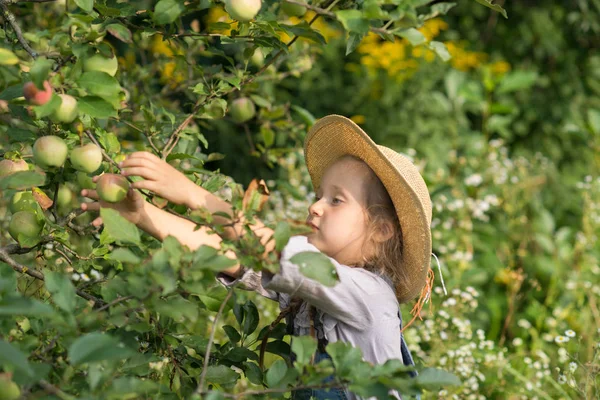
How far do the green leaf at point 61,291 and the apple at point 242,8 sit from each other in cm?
49

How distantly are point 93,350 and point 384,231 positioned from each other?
0.75 metres

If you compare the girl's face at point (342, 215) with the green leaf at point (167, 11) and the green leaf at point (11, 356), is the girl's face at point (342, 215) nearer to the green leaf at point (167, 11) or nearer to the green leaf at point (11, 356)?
the green leaf at point (167, 11)

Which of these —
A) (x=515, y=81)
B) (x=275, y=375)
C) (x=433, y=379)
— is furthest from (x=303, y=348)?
(x=515, y=81)

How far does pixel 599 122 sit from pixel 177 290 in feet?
9.21

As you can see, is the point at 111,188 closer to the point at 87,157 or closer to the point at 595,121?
the point at 87,157

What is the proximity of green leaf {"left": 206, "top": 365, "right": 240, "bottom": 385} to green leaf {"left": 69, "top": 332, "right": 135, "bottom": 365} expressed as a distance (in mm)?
388

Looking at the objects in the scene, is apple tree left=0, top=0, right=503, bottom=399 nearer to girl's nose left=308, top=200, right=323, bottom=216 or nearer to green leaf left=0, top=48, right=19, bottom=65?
green leaf left=0, top=48, right=19, bottom=65

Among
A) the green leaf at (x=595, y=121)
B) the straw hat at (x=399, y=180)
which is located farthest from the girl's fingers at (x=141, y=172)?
the green leaf at (x=595, y=121)

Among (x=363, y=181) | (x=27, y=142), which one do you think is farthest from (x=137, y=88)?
(x=363, y=181)

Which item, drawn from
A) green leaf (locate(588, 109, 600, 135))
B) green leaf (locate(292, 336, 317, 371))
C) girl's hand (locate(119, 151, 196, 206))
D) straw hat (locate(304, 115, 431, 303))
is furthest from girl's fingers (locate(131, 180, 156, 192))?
green leaf (locate(588, 109, 600, 135))

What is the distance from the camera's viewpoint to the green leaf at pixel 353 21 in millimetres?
1172

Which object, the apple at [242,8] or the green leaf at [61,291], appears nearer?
the green leaf at [61,291]

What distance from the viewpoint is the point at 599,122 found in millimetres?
3426

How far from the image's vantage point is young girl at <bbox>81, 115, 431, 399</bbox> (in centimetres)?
129
